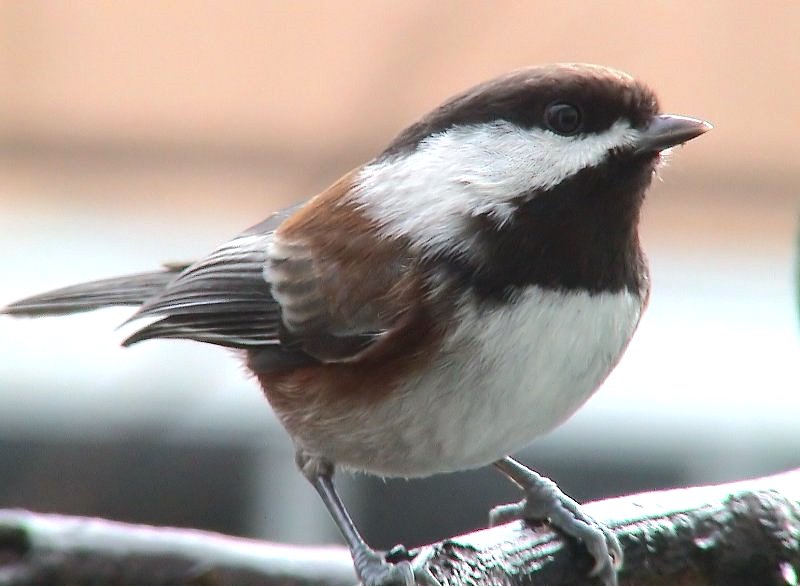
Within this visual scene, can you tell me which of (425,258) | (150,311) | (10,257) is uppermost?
(425,258)

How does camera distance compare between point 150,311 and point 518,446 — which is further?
point 150,311

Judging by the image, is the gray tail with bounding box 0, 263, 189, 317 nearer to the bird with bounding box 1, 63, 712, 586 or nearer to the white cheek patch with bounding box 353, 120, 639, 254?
the bird with bounding box 1, 63, 712, 586

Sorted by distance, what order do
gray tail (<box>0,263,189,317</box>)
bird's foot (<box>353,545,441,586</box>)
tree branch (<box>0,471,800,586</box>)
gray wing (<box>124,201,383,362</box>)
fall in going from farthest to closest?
gray tail (<box>0,263,189,317</box>), gray wing (<box>124,201,383,362</box>), bird's foot (<box>353,545,441,586</box>), tree branch (<box>0,471,800,586</box>)

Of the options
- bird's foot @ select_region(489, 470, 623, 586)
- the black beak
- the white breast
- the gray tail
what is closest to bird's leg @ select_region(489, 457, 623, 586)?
bird's foot @ select_region(489, 470, 623, 586)

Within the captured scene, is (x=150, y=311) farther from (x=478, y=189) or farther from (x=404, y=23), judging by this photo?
(x=404, y=23)

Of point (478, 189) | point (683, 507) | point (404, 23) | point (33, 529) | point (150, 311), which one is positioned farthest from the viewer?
point (404, 23)

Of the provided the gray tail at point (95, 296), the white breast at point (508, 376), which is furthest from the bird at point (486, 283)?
the gray tail at point (95, 296)

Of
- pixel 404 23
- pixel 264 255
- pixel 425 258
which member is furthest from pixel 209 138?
pixel 425 258
